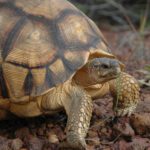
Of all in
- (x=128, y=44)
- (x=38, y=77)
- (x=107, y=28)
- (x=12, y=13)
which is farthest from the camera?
(x=107, y=28)

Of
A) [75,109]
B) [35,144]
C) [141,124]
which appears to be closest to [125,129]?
[141,124]

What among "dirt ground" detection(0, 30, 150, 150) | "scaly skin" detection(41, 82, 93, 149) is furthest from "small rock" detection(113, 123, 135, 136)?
"scaly skin" detection(41, 82, 93, 149)

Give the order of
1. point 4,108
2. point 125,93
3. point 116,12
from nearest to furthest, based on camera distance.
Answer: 1. point 4,108
2. point 125,93
3. point 116,12

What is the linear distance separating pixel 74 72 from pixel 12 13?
2.13 feet

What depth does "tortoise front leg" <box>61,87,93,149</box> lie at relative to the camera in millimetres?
3387

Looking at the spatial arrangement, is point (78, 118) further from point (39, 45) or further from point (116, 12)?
point (116, 12)

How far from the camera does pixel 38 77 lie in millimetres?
3668

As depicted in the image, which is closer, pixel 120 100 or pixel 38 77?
pixel 38 77

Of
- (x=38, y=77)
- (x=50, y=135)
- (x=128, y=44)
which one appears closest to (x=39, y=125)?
(x=50, y=135)

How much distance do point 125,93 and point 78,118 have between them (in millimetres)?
699

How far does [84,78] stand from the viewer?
12.8 feet

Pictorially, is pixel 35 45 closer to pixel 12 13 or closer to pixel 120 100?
pixel 12 13

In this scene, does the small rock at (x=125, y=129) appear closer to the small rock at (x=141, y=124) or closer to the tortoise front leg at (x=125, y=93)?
the small rock at (x=141, y=124)

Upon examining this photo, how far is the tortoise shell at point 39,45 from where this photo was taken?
145 inches
